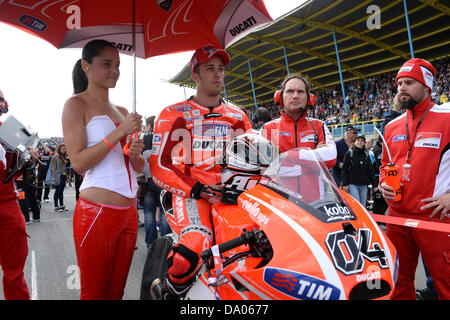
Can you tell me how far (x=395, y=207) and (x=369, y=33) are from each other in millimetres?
22741

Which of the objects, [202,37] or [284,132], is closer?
[202,37]

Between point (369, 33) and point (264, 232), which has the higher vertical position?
point (369, 33)

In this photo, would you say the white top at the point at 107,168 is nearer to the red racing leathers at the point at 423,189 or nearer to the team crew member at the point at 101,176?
the team crew member at the point at 101,176

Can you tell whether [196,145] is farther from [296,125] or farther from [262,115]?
[262,115]

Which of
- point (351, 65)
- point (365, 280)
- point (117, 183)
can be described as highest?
point (351, 65)

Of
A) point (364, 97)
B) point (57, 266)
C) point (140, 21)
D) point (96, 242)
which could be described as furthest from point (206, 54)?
point (364, 97)

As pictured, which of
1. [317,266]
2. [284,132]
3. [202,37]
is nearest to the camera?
[317,266]

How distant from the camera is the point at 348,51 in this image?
2508cm

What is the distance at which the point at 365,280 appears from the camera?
4.11 feet

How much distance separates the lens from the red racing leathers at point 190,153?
211cm

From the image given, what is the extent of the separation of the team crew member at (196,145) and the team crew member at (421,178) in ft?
4.55

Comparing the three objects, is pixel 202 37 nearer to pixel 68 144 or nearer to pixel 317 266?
pixel 68 144

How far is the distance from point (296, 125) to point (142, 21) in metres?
1.90
